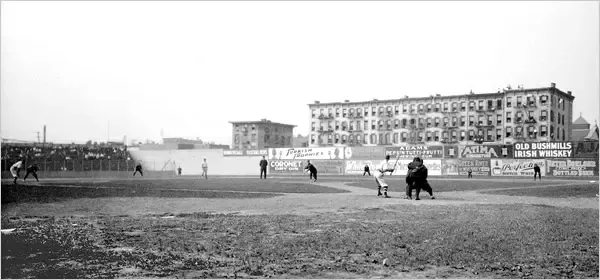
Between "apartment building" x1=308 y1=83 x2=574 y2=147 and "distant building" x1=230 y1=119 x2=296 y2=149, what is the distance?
529 inches

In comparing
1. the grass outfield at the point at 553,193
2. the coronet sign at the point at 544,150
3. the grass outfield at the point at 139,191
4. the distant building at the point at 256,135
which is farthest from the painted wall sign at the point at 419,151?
the distant building at the point at 256,135

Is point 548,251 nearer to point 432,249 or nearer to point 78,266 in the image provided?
point 432,249

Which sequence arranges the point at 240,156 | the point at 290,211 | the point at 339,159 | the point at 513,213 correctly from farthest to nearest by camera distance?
the point at 240,156
the point at 339,159
the point at 290,211
the point at 513,213

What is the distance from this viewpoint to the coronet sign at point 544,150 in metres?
55.8

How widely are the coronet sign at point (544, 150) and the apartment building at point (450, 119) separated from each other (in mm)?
27363

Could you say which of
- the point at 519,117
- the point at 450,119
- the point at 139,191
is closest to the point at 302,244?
the point at 139,191

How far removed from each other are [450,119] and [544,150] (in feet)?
139

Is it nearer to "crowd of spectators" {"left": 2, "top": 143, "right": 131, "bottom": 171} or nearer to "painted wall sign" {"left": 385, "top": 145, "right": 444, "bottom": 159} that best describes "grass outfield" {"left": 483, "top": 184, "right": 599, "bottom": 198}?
"crowd of spectators" {"left": 2, "top": 143, "right": 131, "bottom": 171}

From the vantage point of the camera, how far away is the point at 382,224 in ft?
34.6

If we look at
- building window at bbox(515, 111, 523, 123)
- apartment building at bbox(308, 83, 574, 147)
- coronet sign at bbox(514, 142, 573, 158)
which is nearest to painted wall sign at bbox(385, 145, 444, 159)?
coronet sign at bbox(514, 142, 573, 158)

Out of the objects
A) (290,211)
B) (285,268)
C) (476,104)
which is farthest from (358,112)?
(285,268)

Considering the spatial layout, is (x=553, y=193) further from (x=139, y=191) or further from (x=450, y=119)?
(x=450, y=119)

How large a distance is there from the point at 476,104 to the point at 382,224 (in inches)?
3570

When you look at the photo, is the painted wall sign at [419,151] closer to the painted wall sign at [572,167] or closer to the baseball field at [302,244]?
the painted wall sign at [572,167]
